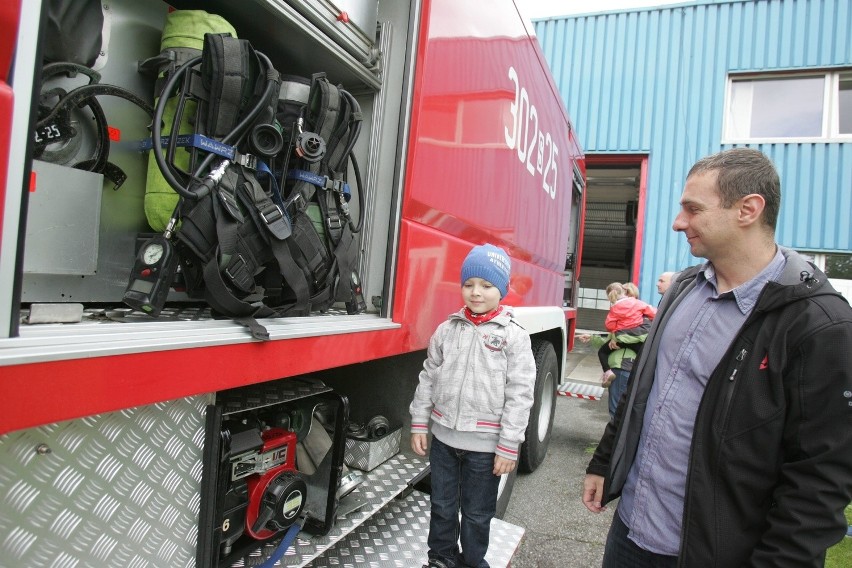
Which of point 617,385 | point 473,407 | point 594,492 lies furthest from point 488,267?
point 617,385

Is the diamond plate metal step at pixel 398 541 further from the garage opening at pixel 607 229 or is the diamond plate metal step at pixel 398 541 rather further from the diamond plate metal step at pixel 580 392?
the garage opening at pixel 607 229

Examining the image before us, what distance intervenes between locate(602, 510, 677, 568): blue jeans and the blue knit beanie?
94 cm

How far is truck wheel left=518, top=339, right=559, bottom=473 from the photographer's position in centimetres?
382

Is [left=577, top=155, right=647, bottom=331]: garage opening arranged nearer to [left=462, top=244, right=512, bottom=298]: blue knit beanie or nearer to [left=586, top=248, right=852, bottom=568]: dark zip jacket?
[left=462, top=244, right=512, bottom=298]: blue knit beanie

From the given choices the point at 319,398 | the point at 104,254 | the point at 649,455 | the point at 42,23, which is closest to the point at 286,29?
the point at 104,254

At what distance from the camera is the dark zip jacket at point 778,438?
120cm

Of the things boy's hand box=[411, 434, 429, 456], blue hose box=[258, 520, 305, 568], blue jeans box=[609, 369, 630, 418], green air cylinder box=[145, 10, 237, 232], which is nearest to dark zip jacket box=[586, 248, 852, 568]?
boy's hand box=[411, 434, 429, 456]

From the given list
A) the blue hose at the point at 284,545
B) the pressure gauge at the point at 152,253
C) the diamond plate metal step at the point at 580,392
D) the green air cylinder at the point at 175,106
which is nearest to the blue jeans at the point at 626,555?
the blue hose at the point at 284,545

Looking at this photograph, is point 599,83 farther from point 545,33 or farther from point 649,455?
point 649,455

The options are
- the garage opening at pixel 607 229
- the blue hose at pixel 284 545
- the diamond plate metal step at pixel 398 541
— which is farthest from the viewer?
the garage opening at pixel 607 229

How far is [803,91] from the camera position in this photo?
9203 mm

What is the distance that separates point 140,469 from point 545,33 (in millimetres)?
11932

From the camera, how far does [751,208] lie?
142 centimetres

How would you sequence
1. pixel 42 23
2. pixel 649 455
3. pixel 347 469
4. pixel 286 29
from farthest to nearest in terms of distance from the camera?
pixel 347 469 → pixel 286 29 → pixel 649 455 → pixel 42 23
